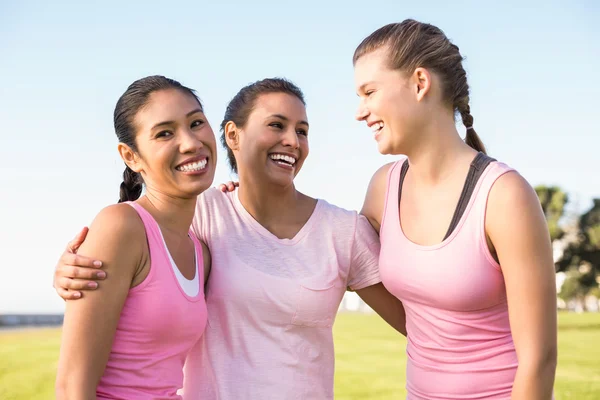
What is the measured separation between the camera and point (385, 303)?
390cm

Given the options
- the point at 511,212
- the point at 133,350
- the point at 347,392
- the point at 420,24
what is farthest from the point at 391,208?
the point at 347,392

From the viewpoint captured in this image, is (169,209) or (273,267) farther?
(273,267)

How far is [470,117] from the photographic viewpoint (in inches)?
140

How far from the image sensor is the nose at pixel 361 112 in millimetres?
3348

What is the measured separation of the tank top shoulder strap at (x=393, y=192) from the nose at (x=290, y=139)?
58 cm

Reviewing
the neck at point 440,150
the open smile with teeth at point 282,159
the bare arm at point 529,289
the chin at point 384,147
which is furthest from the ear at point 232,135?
the bare arm at point 529,289

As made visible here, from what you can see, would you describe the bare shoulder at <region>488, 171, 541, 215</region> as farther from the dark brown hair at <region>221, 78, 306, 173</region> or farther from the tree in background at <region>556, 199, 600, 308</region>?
the tree in background at <region>556, 199, 600, 308</region>

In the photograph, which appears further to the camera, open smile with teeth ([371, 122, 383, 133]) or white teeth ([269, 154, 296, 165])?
white teeth ([269, 154, 296, 165])

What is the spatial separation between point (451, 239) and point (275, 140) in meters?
1.29

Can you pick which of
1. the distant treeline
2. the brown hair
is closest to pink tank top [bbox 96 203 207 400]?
the brown hair

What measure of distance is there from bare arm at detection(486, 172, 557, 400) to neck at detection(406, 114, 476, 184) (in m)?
0.42

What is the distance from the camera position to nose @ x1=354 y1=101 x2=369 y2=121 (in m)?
3.35

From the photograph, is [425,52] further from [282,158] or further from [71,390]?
[71,390]

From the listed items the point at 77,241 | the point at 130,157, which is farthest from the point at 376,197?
the point at 77,241
